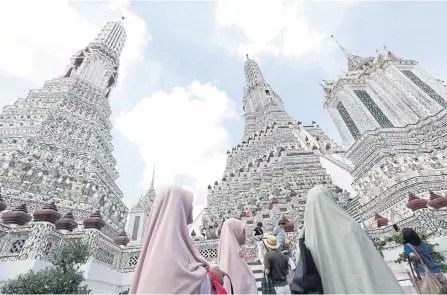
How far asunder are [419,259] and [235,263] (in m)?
2.52

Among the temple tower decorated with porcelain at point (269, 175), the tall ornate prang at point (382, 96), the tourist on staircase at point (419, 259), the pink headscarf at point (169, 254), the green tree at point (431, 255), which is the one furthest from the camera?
the tall ornate prang at point (382, 96)

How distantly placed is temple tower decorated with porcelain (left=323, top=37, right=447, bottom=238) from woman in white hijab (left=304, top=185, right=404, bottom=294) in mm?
5978

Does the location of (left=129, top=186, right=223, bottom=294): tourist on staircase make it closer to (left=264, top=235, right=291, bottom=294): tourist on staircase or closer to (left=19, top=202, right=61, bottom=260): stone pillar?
(left=264, top=235, right=291, bottom=294): tourist on staircase

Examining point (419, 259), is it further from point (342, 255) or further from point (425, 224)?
point (425, 224)

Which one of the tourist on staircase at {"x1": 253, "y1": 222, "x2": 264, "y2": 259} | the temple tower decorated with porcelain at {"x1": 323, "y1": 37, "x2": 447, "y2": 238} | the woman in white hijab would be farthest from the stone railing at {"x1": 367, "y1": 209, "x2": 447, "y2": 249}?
the woman in white hijab

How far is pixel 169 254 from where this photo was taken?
2.14m

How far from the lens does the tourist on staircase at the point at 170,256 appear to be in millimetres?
2031

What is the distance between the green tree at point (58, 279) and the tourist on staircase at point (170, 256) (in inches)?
106

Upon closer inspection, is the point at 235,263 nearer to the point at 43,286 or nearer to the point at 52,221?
the point at 43,286

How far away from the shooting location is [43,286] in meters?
3.82

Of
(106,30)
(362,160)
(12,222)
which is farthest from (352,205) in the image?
(106,30)

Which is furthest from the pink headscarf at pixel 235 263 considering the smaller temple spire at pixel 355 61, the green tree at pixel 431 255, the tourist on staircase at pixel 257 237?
the smaller temple spire at pixel 355 61

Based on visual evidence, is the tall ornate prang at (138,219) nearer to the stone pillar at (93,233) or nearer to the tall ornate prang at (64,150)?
the tall ornate prang at (64,150)

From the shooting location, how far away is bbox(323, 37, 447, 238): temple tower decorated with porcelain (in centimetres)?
1091
